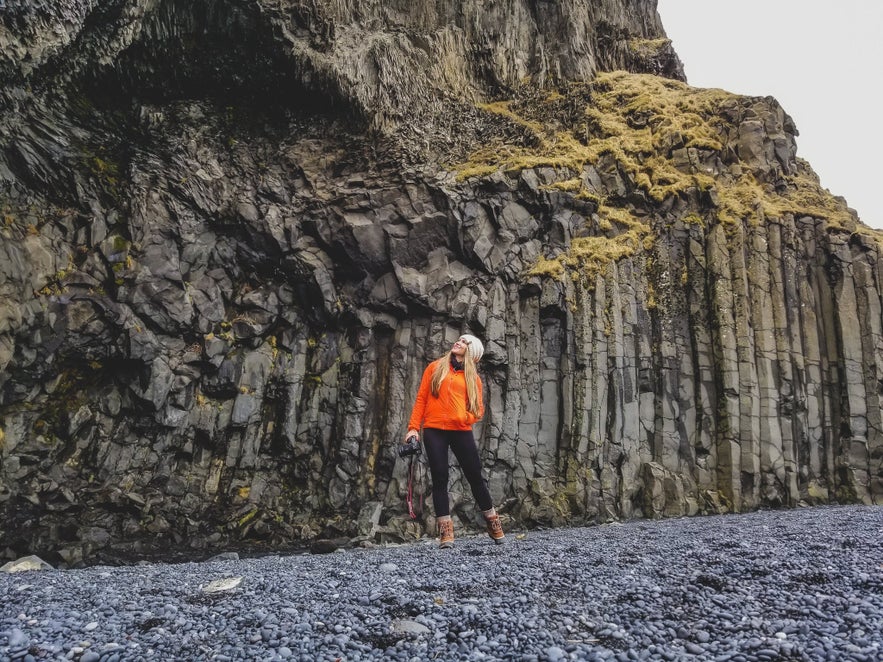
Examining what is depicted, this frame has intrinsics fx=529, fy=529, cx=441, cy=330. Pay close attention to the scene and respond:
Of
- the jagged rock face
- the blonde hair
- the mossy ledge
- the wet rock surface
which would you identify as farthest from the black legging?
the mossy ledge

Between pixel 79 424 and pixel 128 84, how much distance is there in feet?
35.0

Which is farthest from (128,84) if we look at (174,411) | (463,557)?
(463,557)

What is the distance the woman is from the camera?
28.1 feet

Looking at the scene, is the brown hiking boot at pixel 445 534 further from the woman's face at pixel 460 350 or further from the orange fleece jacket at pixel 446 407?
the woman's face at pixel 460 350

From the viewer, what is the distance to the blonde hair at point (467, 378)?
8867 mm

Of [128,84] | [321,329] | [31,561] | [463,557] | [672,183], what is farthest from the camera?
[672,183]

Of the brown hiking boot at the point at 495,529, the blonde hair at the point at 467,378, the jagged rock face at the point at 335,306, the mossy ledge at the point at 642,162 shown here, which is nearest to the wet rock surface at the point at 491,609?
the brown hiking boot at the point at 495,529

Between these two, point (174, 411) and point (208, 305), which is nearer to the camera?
point (174, 411)

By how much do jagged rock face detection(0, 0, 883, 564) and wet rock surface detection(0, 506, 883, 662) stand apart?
7825mm

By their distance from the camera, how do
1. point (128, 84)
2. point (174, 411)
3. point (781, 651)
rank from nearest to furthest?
point (781, 651), point (174, 411), point (128, 84)

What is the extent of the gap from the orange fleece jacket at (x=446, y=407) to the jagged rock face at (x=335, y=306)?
631cm

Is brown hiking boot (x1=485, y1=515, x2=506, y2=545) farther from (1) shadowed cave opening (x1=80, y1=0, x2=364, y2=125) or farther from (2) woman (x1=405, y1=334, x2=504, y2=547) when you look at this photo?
(1) shadowed cave opening (x1=80, y1=0, x2=364, y2=125)

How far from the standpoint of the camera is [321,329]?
17984 millimetres

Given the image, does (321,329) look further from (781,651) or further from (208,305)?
(781,651)
